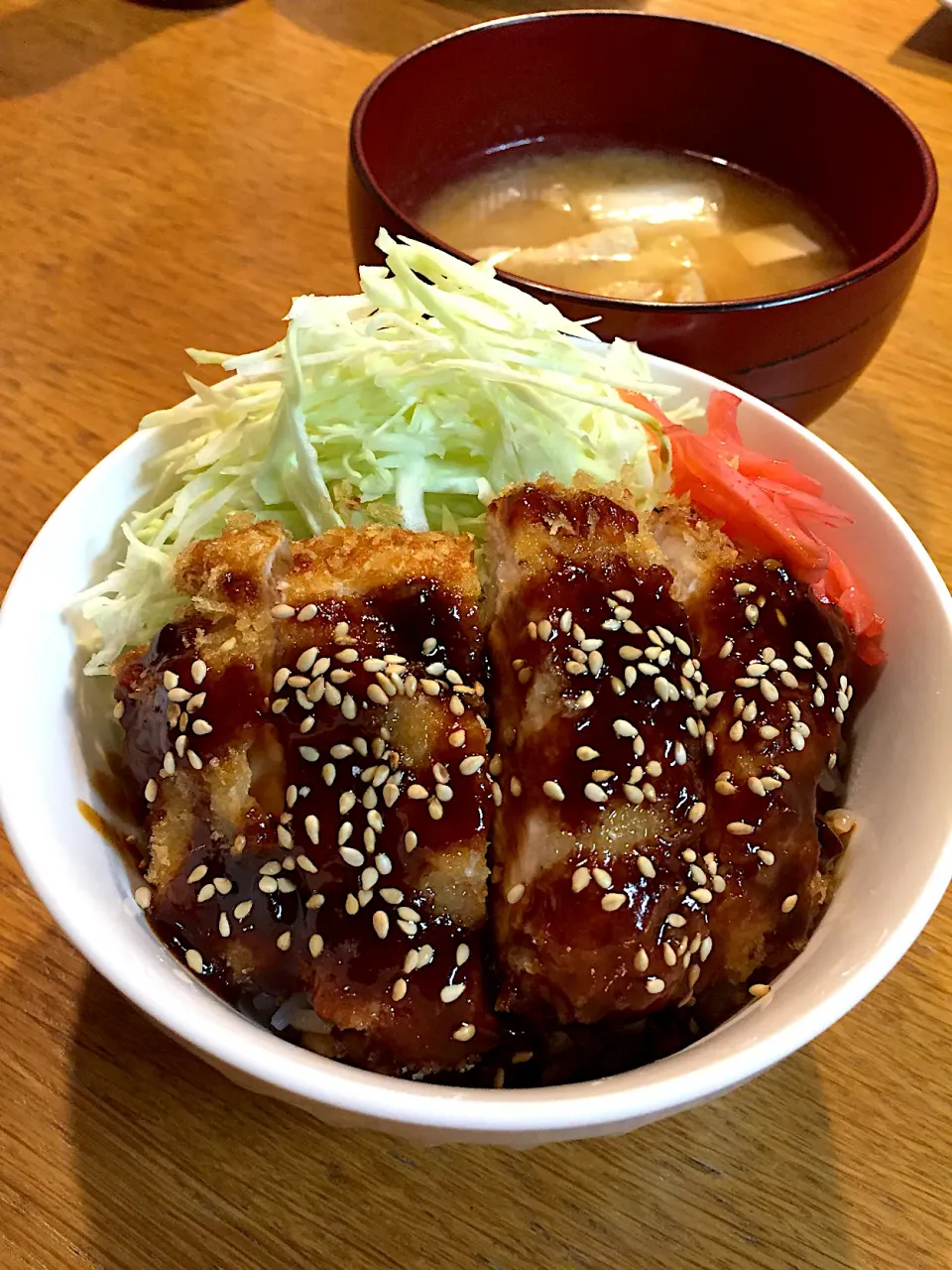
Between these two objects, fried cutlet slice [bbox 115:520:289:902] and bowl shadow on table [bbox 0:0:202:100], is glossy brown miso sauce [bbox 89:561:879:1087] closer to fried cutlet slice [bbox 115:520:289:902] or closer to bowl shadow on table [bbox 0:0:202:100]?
fried cutlet slice [bbox 115:520:289:902]

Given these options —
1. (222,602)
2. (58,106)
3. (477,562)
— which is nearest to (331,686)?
(222,602)

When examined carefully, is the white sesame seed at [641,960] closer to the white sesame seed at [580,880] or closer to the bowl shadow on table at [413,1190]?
the white sesame seed at [580,880]

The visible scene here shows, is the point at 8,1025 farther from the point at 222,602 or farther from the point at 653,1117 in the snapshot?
the point at 653,1117

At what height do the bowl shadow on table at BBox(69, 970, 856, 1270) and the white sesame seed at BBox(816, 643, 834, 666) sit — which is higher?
the white sesame seed at BBox(816, 643, 834, 666)

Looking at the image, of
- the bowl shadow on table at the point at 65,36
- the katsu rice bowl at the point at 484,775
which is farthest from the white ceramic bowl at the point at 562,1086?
the bowl shadow on table at the point at 65,36

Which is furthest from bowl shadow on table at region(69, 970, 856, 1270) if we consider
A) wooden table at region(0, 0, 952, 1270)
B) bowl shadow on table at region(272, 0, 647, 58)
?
bowl shadow on table at region(272, 0, 647, 58)

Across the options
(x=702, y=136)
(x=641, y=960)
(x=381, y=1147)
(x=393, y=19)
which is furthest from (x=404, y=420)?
(x=393, y=19)
